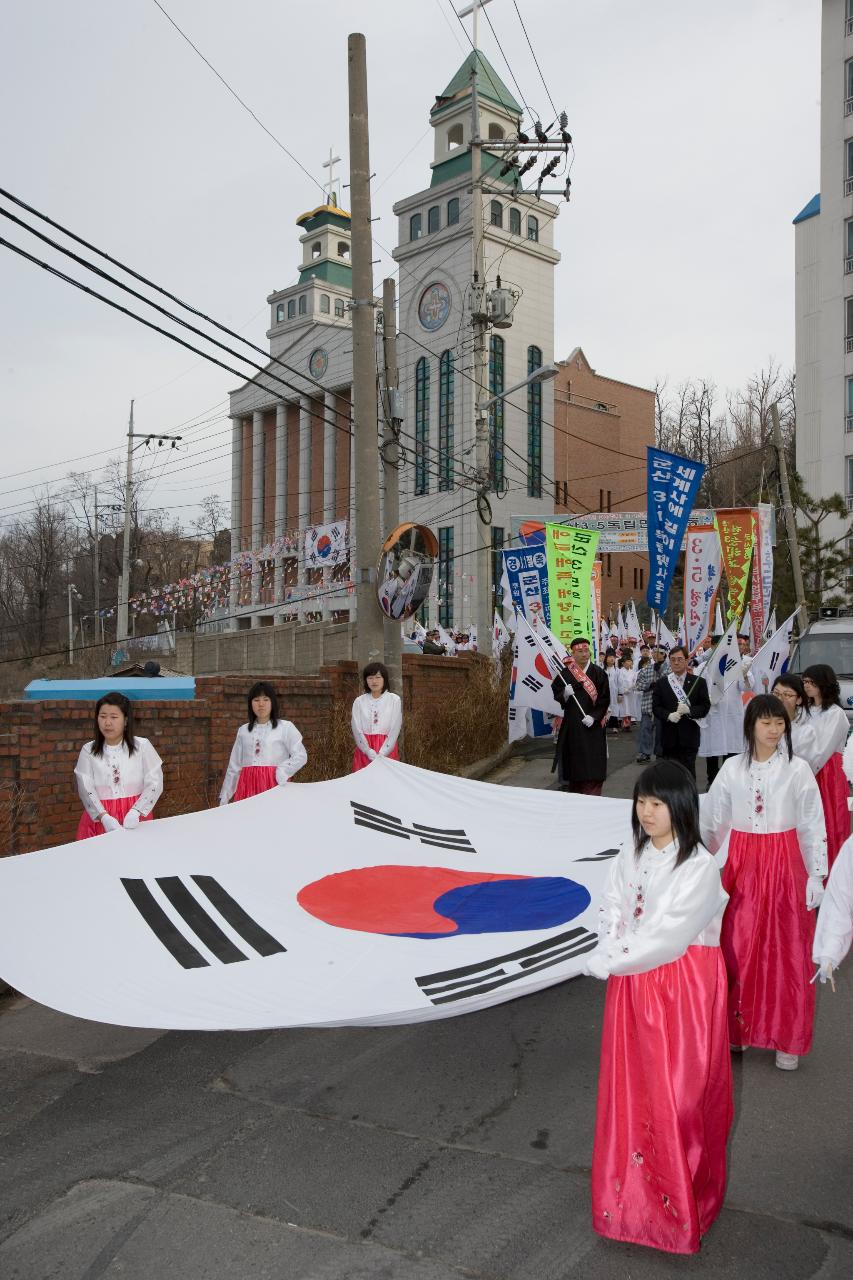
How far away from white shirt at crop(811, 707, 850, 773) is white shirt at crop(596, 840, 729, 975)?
4.00m

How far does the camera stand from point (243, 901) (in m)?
5.88

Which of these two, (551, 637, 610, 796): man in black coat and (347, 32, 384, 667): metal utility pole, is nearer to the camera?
(551, 637, 610, 796): man in black coat

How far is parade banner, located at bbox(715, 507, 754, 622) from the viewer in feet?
64.7

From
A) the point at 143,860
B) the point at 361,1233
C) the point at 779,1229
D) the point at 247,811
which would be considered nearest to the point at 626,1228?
the point at 779,1229

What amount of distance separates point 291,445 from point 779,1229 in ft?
181

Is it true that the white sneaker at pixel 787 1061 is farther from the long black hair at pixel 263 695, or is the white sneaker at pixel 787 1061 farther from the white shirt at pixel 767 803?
the long black hair at pixel 263 695

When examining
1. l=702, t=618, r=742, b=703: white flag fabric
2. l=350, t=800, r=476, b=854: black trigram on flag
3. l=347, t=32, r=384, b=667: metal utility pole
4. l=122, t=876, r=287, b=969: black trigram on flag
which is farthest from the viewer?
l=702, t=618, r=742, b=703: white flag fabric

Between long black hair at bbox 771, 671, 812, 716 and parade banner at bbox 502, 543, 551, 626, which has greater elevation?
parade banner at bbox 502, 543, 551, 626

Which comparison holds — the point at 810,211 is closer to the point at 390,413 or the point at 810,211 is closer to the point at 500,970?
the point at 390,413

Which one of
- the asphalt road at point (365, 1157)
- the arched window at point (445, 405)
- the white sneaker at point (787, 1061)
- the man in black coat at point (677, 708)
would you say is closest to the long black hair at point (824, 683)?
the asphalt road at point (365, 1157)

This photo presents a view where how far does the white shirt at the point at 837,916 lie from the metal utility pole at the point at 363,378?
8.77 metres

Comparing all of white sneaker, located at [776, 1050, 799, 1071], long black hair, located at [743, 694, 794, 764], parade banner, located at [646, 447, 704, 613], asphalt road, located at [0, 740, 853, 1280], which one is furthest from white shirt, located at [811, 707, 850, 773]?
parade banner, located at [646, 447, 704, 613]

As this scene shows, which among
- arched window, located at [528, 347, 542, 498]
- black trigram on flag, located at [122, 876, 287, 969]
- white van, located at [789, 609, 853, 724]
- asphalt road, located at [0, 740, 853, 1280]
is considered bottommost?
asphalt road, located at [0, 740, 853, 1280]

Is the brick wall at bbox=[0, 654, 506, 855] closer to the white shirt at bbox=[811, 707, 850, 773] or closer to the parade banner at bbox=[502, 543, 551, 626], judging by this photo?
the parade banner at bbox=[502, 543, 551, 626]
